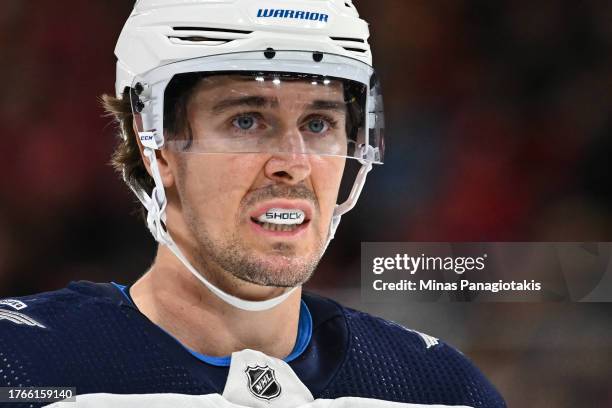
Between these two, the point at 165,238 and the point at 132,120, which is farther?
the point at 132,120

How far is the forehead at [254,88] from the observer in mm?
2176

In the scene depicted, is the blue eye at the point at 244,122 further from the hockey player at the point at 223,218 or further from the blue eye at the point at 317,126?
the blue eye at the point at 317,126

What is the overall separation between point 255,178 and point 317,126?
0.18m

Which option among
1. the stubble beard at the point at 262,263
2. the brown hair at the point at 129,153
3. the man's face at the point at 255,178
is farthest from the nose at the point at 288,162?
the brown hair at the point at 129,153

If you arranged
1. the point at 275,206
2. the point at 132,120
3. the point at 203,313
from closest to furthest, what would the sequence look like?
the point at 275,206, the point at 203,313, the point at 132,120

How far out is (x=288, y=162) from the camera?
2166 millimetres

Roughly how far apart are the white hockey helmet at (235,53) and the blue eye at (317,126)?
0.03 metres

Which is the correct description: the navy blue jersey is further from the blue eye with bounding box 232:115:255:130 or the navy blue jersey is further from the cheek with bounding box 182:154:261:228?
the blue eye with bounding box 232:115:255:130

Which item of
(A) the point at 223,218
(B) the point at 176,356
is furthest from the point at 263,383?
(A) the point at 223,218

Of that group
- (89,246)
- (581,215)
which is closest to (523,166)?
(581,215)

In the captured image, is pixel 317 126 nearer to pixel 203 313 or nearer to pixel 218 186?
pixel 218 186

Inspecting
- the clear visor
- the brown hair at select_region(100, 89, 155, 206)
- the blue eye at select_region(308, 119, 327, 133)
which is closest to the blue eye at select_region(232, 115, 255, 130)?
the clear visor

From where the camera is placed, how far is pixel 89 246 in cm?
349

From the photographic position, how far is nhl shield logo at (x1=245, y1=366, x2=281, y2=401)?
2.22 metres
